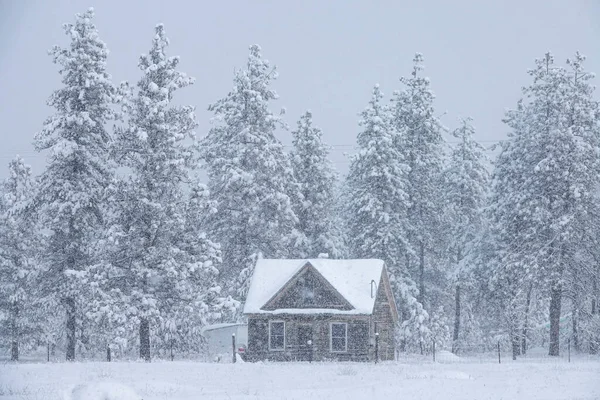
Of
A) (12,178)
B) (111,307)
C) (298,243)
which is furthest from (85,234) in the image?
(298,243)

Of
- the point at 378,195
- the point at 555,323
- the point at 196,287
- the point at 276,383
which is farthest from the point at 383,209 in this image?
the point at 276,383

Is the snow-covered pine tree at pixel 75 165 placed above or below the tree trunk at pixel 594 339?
above

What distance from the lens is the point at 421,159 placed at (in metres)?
55.2

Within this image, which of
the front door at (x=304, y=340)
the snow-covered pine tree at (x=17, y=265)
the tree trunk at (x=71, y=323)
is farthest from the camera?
the snow-covered pine tree at (x=17, y=265)

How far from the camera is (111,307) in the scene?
36.3 m

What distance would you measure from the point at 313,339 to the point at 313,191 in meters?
14.4

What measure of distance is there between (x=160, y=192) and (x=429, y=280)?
27572mm

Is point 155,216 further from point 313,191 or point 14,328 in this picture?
point 313,191

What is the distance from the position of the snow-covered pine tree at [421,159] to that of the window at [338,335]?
1243 centimetres

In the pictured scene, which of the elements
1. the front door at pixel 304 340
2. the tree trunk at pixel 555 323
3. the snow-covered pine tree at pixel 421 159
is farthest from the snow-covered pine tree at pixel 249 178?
the tree trunk at pixel 555 323

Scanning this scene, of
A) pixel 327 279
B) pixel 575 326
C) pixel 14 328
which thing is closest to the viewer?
pixel 327 279

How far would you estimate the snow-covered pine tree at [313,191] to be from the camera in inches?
2173

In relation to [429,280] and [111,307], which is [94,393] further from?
[429,280]

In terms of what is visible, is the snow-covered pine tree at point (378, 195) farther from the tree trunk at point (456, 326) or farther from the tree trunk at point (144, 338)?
the tree trunk at point (144, 338)
